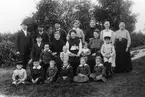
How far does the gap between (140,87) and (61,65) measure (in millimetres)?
2865

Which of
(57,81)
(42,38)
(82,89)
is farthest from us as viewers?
(42,38)

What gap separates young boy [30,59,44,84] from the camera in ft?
25.8

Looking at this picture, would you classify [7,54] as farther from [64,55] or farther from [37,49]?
[64,55]

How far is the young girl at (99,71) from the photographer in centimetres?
759

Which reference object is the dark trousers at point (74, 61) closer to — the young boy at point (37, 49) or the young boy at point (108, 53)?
the young boy at point (108, 53)

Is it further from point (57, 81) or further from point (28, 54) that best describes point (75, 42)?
point (28, 54)

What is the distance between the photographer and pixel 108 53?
8227 millimetres

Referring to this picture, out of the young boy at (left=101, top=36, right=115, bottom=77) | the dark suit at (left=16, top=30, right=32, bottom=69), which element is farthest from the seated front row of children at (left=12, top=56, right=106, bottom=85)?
the dark suit at (left=16, top=30, right=32, bottom=69)

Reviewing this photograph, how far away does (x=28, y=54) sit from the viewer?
941 cm

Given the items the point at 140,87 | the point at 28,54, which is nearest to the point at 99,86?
the point at 140,87

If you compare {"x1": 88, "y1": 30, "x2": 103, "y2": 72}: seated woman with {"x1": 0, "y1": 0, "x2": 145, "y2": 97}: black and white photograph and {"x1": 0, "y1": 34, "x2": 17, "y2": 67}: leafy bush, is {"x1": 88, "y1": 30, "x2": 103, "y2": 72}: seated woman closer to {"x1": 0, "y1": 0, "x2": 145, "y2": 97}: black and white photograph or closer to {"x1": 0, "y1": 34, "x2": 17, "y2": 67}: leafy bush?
{"x1": 0, "y1": 0, "x2": 145, "y2": 97}: black and white photograph

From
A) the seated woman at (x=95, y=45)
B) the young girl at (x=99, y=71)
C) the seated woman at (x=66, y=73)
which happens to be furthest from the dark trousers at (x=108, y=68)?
the seated woman at (x=66, y=73)

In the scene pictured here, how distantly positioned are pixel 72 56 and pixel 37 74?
1369mm

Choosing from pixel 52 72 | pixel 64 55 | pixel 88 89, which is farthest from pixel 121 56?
pixel 52 72
